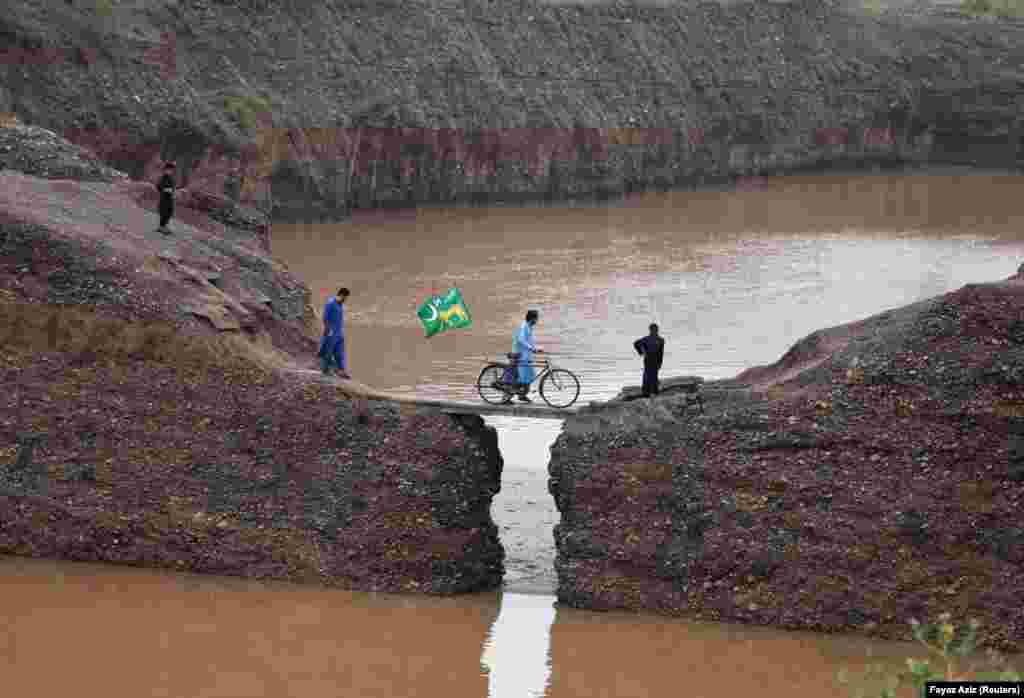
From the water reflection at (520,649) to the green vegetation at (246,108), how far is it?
3283 centimetres

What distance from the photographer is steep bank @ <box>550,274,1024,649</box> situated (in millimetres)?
23188

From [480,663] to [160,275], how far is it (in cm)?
823

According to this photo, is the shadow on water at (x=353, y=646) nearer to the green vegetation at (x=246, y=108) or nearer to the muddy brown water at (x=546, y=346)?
the muddy brown water at (x=546, y=346)

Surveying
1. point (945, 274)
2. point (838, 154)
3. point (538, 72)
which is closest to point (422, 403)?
point (945, 274)

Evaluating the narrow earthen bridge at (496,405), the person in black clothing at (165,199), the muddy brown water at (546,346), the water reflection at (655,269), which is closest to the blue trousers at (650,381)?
the narrow earthen bridge at (496,405)

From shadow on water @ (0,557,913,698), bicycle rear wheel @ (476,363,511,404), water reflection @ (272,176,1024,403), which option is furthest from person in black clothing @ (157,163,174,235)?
water reflection @ (272,176,1024,403)

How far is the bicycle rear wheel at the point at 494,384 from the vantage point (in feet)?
84.5

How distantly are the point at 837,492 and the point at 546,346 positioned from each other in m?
16.4

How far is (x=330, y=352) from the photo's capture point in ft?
87.2

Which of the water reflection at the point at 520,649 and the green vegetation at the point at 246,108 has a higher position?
the green vegetation at the point at 246,108

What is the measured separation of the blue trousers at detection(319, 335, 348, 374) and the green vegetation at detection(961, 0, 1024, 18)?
64.0 meters

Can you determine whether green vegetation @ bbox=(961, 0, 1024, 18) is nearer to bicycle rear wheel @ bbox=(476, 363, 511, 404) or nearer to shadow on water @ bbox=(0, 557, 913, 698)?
bicycle rear wheel @ bbox=(476, 363, 511, 404)

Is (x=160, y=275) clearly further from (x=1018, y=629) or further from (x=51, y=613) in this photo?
(x=1018, y=629)

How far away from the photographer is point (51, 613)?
928 inches
